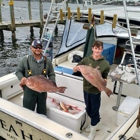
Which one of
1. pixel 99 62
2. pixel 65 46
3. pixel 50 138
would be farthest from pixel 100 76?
pixel 65 46

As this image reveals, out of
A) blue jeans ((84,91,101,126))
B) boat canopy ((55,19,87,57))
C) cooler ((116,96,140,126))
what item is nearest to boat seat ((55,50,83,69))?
boat canopy ((55,19,87,57))

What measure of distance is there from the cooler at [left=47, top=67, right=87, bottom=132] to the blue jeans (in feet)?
0.66

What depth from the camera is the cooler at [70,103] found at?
3.40m

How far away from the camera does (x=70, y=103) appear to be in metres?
3.88

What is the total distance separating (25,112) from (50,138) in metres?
0.55

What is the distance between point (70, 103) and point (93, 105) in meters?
0.75

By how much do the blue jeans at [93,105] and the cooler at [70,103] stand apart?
20 centimetres

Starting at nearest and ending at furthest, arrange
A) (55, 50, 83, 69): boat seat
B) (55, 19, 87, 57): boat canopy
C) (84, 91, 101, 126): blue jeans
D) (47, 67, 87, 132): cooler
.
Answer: (84, 91, 101, 126): blue jeans, (47, 67, 87, 132): cooler, (55, 19, 87, 57): boat canopy, (55, 50, 83, 69): boat seat

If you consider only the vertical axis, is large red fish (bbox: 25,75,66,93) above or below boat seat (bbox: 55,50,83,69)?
above

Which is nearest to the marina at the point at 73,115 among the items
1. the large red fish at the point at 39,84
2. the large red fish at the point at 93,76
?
the large red fish at the point at 39,84

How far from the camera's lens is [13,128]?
122 inches

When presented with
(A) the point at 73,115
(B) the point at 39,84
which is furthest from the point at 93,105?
(B) the point at 39,84

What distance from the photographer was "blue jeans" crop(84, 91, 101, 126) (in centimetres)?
317

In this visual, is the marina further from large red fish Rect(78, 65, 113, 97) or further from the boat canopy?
large red fish Rect(78, 65, 113, 97)
